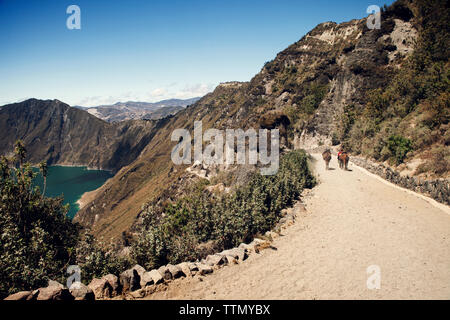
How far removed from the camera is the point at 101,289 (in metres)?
7.78

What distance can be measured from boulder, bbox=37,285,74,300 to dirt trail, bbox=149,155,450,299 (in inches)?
107

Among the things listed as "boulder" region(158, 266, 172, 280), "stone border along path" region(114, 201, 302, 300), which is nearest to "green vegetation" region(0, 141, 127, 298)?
"stone border along path" region(114, 201, 302, 300)

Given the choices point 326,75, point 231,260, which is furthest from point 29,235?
point 326,75

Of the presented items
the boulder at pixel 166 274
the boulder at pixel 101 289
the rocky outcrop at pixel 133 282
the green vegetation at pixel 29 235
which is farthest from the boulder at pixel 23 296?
the boulder at pixel 166 274

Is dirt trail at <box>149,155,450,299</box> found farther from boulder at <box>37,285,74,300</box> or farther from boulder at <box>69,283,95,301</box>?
boulder at <box>37,285,74,300</box>

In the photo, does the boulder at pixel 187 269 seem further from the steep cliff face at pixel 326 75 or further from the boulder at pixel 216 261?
the steep cliff face at pixel 326 75

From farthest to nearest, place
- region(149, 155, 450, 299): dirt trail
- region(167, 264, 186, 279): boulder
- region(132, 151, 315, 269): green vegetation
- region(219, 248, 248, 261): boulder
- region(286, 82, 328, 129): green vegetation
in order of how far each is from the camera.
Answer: region(286, 82, 328, 129): green vegetation
region(132, 151, 315, 269): green vegetation
region(219, 248, 248, 261): boulder
region(167, 264, 186, 279): boulder
region(149, 155, 450, 299): dirt trail

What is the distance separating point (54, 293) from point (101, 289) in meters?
1.39

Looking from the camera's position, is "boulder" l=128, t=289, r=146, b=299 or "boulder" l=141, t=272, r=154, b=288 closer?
"boulder" l=128, t=289, r=146, b=299

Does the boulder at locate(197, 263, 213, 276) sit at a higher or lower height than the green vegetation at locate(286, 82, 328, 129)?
lower

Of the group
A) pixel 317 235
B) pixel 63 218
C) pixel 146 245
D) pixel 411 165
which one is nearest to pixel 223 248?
pixel 146 245

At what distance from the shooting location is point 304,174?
21516mm

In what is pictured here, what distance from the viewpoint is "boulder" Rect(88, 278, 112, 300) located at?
773cm
